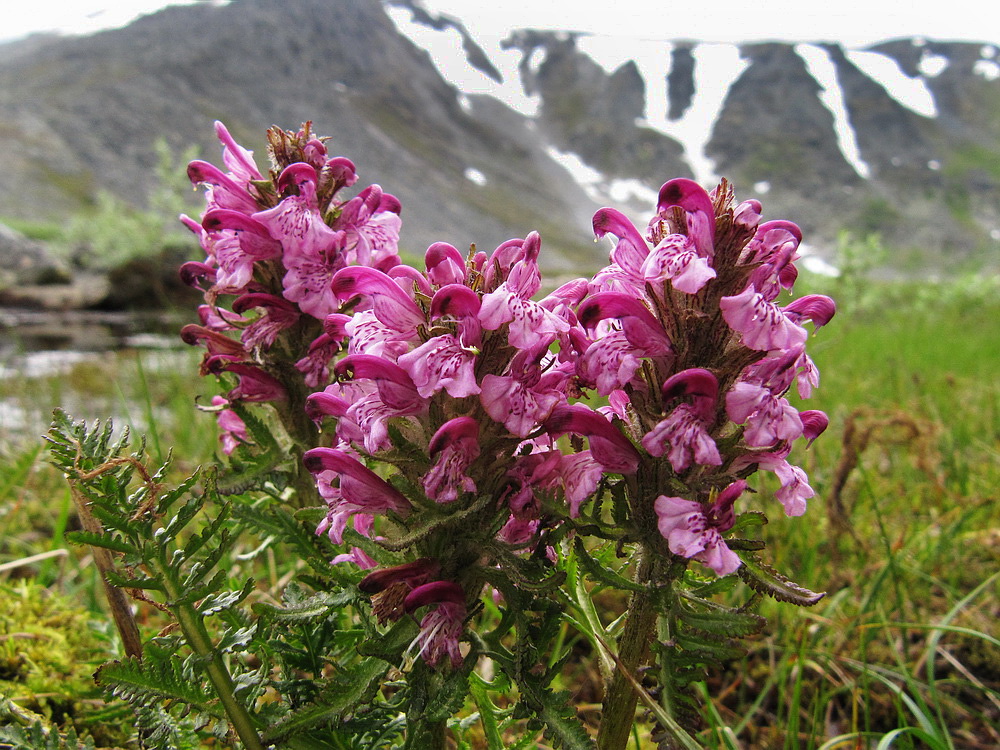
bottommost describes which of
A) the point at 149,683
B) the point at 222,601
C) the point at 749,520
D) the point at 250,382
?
the point at 149,683

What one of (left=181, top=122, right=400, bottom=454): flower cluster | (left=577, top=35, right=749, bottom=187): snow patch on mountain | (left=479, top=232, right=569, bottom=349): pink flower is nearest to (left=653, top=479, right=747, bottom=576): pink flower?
(left=479, top=232, right=569, bottom=349): pink flower

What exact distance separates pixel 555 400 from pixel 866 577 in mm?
2859

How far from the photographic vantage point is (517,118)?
166 metres

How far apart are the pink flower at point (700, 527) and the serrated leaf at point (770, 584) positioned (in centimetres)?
9

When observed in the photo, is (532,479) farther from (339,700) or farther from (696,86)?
(696,86)

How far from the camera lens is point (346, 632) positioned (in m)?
1.64

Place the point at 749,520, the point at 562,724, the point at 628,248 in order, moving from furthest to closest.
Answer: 1. the point at 628,248
2. the point at 749,520
3. the point at 562,724

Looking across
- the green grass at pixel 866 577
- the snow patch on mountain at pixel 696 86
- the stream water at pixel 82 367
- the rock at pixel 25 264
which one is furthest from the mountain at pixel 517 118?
the green grass at pixel 866 577

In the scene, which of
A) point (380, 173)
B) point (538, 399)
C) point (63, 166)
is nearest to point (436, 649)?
point (538, 399)

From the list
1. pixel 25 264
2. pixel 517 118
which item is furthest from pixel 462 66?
pixel 25 264

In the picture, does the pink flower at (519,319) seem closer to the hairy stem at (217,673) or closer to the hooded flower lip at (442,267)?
the hooded flower lip at (442,267)

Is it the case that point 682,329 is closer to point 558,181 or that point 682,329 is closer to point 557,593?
point 557,593

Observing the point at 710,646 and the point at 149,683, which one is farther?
the point at 149,683

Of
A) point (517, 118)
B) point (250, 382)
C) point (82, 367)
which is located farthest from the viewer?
point (517, 118)
